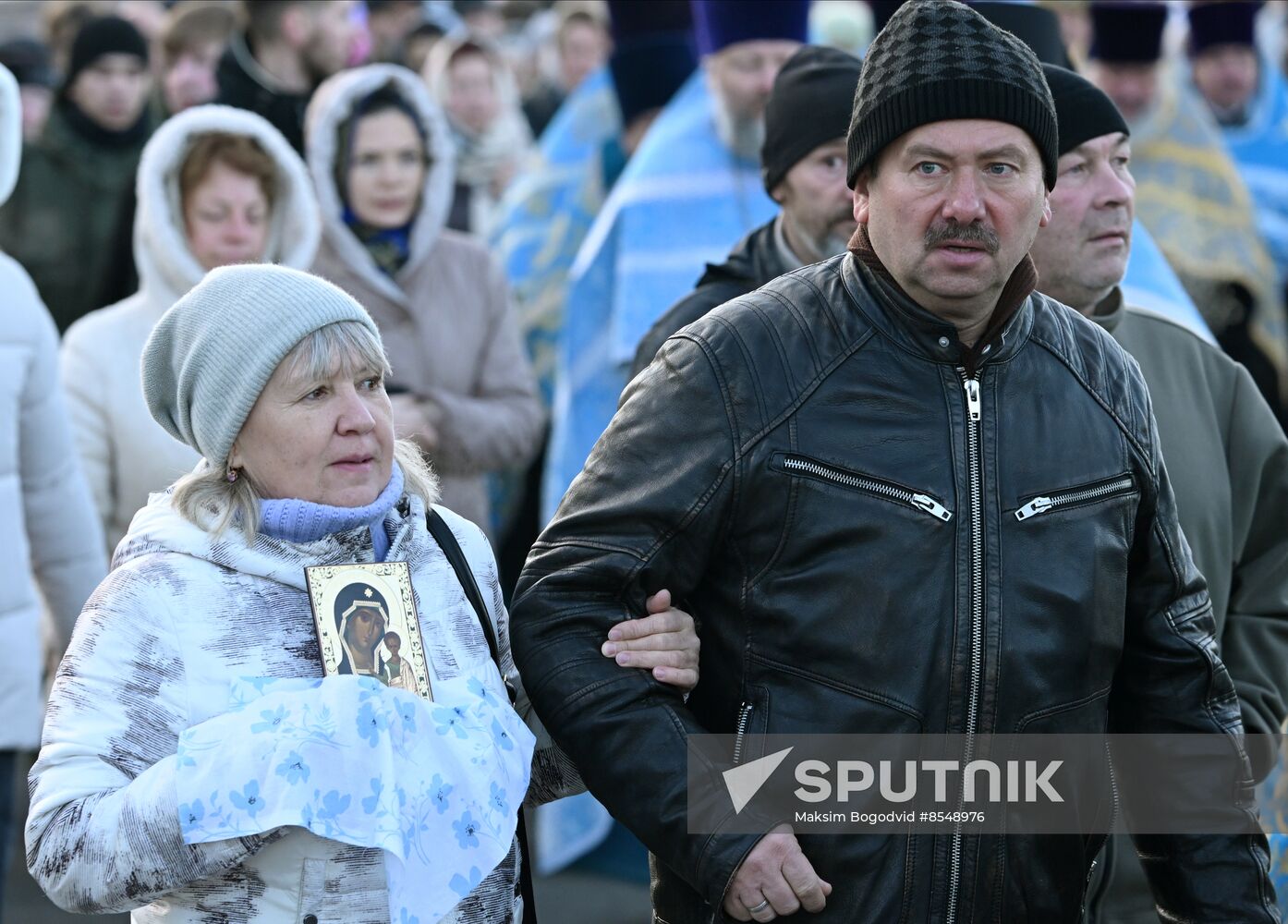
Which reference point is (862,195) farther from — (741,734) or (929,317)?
(741,734)

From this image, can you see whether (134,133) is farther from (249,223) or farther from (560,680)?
(560,680)

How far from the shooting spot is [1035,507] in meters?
2.77

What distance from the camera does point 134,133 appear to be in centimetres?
814

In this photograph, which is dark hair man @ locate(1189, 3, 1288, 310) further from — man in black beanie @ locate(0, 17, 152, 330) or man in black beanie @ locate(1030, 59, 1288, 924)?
man in black beanie @ locate(1030, 59, 1288, 924)

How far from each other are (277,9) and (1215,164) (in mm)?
3785

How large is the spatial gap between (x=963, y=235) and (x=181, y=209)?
9.78 ft

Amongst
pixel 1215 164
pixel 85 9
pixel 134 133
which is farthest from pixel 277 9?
pixel 1215 164

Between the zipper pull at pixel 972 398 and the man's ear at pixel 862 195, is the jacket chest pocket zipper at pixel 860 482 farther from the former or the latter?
the man's ear at pixel 862 195

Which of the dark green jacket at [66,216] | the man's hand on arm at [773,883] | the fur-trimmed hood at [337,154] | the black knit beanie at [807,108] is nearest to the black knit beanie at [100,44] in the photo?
the dark green jacket at [66,216]

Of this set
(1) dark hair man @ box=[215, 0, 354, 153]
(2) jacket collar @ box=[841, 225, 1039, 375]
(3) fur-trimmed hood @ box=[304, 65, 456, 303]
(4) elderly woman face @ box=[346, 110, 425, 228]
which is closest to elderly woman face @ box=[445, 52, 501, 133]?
(1) dark hair man @ box=[215, 0, 354, 153]

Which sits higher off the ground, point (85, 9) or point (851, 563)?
point (85, 9)

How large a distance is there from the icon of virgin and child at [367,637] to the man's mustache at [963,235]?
99cm

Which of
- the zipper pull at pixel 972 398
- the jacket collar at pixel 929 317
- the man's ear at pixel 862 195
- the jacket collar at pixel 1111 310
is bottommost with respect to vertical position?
the jacket collar at pixel 1111 310

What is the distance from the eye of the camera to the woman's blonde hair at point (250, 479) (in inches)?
110
